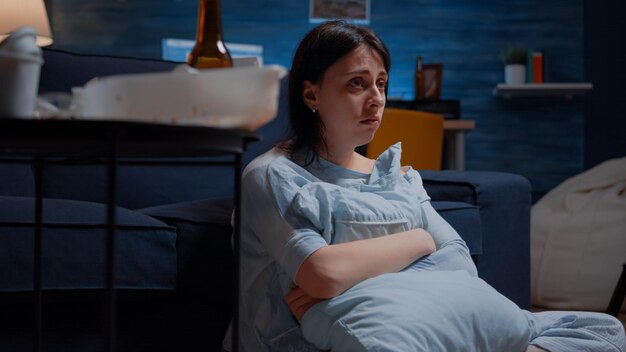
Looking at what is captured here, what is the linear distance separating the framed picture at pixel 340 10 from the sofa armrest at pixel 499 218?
3.10 meters

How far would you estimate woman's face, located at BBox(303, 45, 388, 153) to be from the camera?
1499mm

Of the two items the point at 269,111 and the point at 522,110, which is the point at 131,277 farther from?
the point at 522,110

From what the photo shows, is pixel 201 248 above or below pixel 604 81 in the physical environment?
below

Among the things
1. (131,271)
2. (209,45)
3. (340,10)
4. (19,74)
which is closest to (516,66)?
(340,10)

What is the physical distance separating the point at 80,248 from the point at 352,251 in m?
0.54

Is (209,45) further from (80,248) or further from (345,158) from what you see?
(80,248)

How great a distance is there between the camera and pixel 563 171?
5148 mm

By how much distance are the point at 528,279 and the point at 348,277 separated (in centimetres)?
110

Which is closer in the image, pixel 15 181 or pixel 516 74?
pixel 15 181

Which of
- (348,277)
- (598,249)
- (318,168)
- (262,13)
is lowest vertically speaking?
(598,249)

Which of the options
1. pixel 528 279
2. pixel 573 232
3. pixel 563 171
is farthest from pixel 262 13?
pixel 528 279

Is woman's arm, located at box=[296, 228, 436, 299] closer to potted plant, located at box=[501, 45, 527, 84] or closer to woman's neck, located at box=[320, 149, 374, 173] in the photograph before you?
woman's neck, located at box=[320, 149, 374, 173]

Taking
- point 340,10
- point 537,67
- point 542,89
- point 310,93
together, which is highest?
point 340,10

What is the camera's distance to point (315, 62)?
1.56 meters
